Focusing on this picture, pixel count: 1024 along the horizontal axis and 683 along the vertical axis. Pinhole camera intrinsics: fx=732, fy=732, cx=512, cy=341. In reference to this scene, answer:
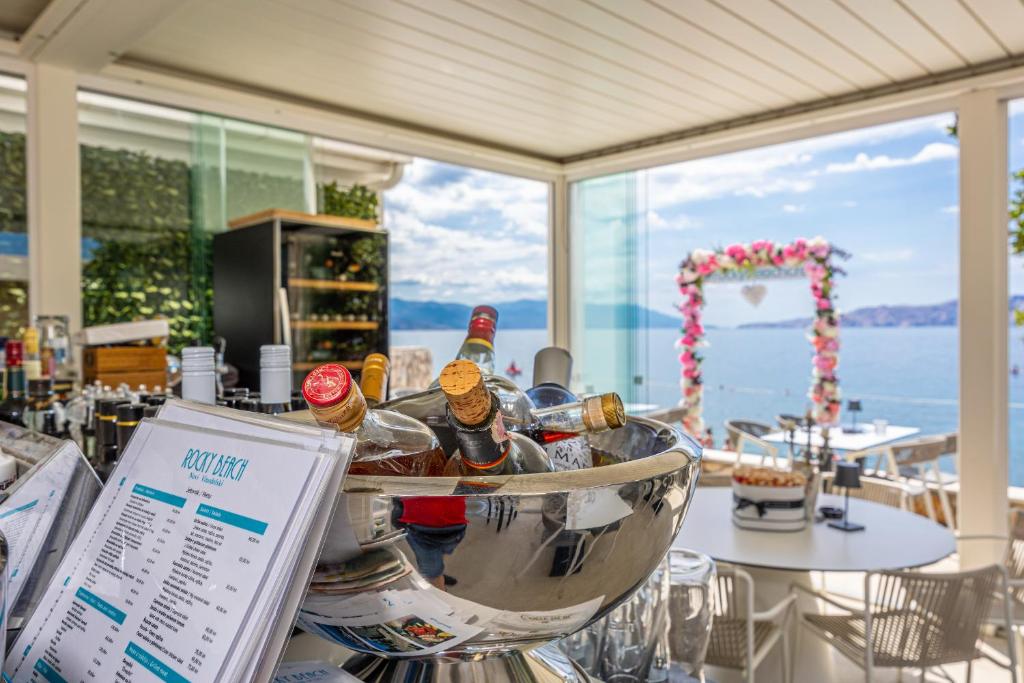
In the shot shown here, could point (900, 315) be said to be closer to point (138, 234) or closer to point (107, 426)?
point (138, 234)

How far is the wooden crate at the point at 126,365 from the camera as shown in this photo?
2639 mm

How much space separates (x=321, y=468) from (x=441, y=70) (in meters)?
3.42

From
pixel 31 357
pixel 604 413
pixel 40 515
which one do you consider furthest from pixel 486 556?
pixel 31 357

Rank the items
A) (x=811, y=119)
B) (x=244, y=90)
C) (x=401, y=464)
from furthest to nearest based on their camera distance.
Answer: (x=811, y=119) < (x=244, y=90) < (x=401, y=464)

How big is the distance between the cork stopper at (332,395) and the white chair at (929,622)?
2203 mm

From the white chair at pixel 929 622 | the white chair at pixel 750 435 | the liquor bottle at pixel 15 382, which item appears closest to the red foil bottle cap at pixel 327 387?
the liquor bottle at pixel 15 382

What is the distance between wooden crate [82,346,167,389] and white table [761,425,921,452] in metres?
3.50

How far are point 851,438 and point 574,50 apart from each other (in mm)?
3199

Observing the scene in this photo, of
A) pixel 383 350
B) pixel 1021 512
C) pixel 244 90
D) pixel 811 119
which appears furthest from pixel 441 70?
pixel 1021 512

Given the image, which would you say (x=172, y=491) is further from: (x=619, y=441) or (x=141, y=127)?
(x=141, y=127)

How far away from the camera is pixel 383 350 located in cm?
388

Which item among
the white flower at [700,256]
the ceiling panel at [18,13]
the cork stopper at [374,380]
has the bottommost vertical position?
the cork stopper at [374,380]

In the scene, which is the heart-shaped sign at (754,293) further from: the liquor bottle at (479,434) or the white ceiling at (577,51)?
the liquor bottle at (479,434)

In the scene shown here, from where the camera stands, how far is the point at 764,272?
5945 millimetres
